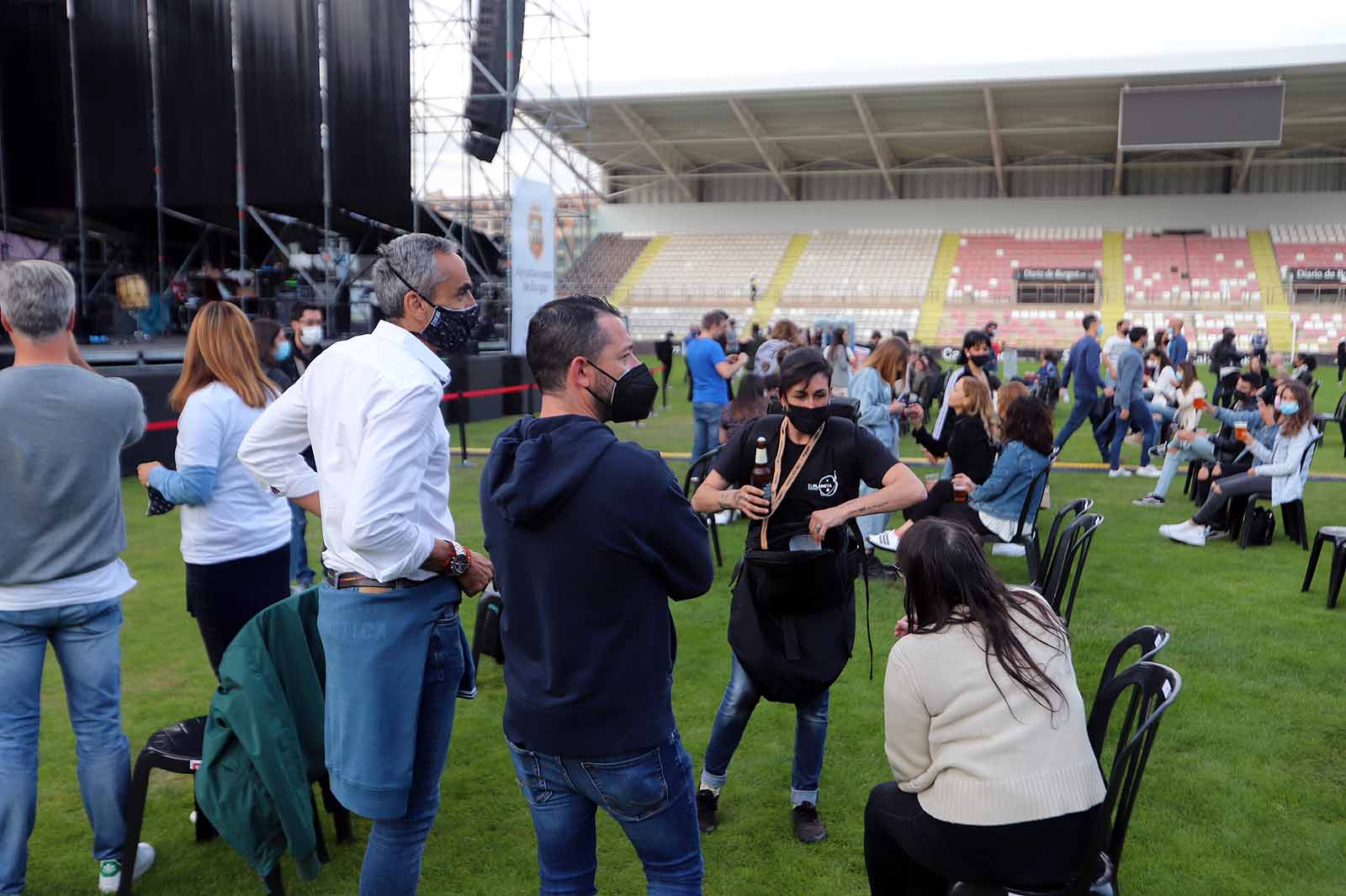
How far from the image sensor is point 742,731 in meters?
3.15

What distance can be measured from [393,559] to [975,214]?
40.7m

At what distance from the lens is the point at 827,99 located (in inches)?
1286

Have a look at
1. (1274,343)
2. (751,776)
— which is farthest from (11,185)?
(1274,343)

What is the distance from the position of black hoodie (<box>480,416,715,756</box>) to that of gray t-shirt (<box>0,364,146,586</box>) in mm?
1350

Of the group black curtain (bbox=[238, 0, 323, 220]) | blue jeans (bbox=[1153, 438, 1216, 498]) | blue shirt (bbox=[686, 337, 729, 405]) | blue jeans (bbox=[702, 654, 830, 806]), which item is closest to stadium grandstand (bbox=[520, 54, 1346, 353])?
black curtain (bbox=[238, 0, 323, 220])

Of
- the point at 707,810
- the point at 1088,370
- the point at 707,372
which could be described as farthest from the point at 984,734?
the point at 1088,370

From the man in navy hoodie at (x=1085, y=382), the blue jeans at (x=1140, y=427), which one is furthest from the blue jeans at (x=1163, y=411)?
the man in navy hoodie at (x=1085, y=382)

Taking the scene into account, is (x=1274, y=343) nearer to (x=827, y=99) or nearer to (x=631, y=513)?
(x=827, y=99)

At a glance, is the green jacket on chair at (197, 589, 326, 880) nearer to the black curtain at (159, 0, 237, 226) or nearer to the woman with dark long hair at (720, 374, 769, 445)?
the woman with dark long hair at (720, 374, 769, 445)

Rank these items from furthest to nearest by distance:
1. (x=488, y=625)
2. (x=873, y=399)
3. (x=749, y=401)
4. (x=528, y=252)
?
(x=528, y=252)
(x=749, y=401)
(x=873, y=399)
(x=488, y=625)

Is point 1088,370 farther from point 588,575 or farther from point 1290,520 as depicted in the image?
point 588,575

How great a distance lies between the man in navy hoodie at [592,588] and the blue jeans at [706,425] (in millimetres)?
6606

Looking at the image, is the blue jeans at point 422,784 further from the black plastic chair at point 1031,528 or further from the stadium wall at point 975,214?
the stadium wall at point 975,214

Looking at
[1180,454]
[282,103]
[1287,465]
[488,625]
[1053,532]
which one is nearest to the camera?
[488,625]
